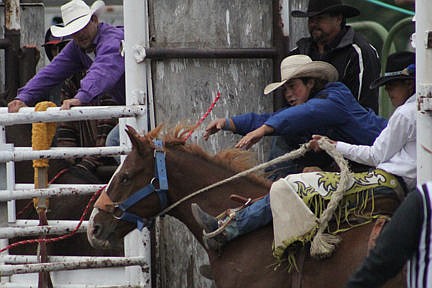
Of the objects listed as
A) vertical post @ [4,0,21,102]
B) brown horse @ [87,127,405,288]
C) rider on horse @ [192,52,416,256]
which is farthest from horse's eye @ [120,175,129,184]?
vertical post @ [4,0,21,102]

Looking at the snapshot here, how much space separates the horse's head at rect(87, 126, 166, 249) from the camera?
6027 millimetres

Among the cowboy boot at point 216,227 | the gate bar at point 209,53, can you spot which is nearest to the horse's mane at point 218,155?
the cowboy boot at point 216,227

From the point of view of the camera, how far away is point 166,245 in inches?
278

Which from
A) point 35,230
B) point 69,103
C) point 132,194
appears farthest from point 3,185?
point 132,194

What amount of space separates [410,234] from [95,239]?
282 cm

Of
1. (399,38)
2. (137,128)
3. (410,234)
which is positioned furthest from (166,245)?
(399,38)

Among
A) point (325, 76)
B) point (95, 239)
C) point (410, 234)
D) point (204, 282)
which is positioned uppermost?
point (325, 76)

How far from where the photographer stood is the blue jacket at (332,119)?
20.5ft

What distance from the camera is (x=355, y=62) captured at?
23.1 feet

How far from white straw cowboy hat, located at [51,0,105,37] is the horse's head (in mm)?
1662

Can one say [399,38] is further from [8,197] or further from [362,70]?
[8,197]

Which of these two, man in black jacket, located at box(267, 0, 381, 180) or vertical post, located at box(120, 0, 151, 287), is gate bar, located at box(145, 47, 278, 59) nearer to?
vertical post, located at box(120, 0, 151, 287)

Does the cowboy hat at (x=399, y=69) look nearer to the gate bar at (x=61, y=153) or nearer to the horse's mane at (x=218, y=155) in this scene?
the horse's mane at (x=218, y=155)

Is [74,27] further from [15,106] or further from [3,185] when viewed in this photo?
[3,185]
